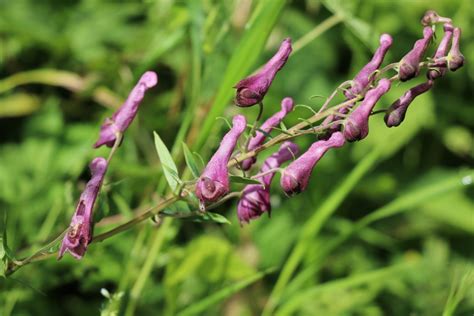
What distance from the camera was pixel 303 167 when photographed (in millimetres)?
1397

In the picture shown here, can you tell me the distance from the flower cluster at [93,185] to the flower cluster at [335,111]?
22 centimetres

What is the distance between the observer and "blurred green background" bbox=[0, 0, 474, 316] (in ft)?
7.04

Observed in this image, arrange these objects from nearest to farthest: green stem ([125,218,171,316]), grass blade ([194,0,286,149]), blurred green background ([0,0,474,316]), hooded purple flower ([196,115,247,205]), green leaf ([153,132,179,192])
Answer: hooded purple flower ([196,115,247,205])
green leaf ([153,132,179,192])
grass blade ([194,0,286,149])
green stem ([125,218,171,316])
blurred green background ([0,0,474,316])

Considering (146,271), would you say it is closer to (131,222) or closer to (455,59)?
(131,222)

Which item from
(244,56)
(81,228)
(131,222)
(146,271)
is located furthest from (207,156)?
(81,228)

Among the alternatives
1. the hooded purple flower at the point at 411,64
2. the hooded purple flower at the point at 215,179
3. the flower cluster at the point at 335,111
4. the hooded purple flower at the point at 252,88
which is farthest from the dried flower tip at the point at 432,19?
the hooded purple flower at the point at 215,179

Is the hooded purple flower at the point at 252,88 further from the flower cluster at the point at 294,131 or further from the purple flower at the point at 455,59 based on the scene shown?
the purple flower at the point at 455,59

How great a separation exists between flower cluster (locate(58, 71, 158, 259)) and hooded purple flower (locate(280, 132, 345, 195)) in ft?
1.17

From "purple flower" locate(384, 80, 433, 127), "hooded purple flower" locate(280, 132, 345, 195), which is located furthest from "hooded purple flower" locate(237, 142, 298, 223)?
"purple flower" locate(384, 80, 433, 127)

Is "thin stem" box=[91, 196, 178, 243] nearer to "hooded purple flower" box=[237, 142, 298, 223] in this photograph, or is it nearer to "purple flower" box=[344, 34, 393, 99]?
"hooded purple flower" box=[237, 142, 298, 223]

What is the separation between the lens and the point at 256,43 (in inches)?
74.0

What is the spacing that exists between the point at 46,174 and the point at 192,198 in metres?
1.44

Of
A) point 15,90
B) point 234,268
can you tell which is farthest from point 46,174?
point 234,268

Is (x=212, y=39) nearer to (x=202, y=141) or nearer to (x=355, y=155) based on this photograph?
(x=202, y=141)
